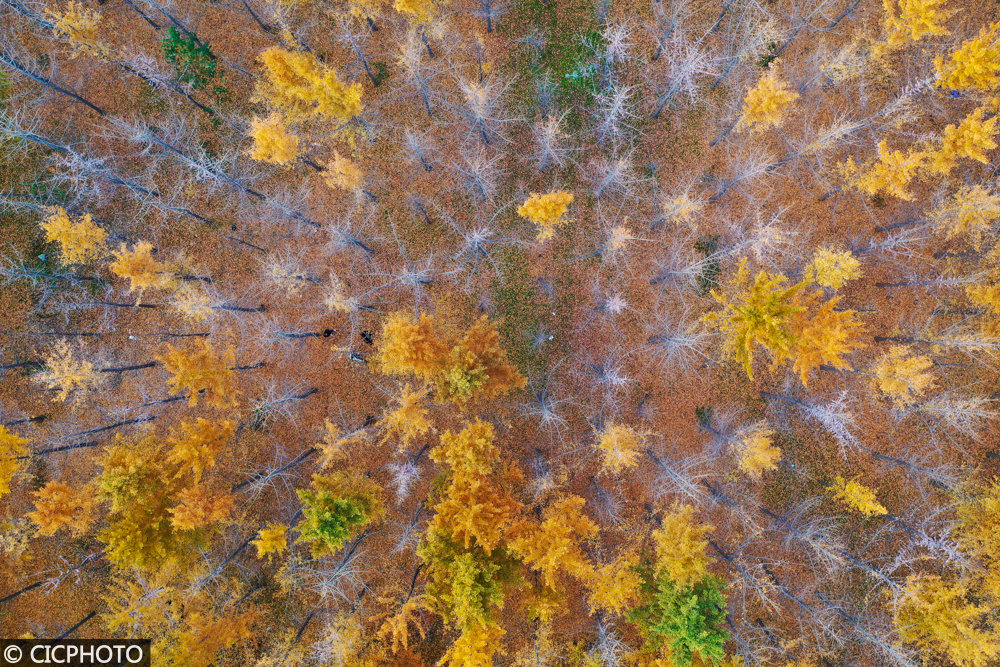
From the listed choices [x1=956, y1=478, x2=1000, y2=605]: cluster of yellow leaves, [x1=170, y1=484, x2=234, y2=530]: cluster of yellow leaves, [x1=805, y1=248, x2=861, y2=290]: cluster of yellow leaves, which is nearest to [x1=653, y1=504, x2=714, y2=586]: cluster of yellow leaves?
[x1=805, y1=248, x2=861, y2=290]: cluster of yellow leaves

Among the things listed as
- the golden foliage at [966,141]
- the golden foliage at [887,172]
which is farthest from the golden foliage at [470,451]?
the golden foliage at [966,141]

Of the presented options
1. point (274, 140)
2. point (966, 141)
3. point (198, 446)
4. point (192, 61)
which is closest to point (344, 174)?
point (274, 140)

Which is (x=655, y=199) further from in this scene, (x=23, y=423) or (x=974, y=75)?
(x=23, y=423)

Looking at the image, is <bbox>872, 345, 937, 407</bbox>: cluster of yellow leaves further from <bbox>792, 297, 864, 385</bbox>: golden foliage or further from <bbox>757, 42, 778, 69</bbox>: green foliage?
<bbox>757, 42, 778, 69</bbox>: green foliage

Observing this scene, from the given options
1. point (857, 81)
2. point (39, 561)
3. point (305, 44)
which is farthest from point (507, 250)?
point (39, 561)

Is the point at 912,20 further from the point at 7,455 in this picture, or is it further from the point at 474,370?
the point at 7,455

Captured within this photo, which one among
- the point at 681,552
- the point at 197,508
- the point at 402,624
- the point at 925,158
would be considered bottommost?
the point at 402,624

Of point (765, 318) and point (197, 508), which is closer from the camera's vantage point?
point (765, 318)
